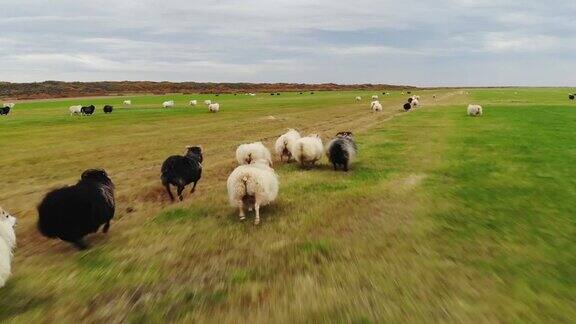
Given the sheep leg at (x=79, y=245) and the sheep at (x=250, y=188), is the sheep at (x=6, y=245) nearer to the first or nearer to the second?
the sheep leg at (x=79, y=245)

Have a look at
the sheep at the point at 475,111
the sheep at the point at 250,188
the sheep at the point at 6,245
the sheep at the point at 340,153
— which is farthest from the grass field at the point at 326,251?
the sheep at the point at 475,111

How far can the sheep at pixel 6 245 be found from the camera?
635 centimetres

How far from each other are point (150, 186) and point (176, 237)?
5082 mm

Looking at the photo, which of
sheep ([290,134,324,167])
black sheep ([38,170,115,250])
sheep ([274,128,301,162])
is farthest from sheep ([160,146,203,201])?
sheep ([274,128,301,162])

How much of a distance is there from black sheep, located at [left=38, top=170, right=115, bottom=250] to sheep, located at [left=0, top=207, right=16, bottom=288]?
2.24 ft

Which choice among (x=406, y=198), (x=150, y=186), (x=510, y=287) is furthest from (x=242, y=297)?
(x=150, y=186)

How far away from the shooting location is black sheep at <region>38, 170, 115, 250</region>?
7789 mm

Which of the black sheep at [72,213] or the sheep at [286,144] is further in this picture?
the sheep at [286,144]

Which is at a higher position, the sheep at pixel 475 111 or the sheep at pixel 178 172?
the sheep at pixel 178 172

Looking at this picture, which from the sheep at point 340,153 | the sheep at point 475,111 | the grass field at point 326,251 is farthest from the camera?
the sheep at point 475,111

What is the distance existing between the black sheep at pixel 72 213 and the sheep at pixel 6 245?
0.68m

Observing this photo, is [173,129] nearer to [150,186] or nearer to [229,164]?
[229,164]

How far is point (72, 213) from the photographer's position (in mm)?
7871

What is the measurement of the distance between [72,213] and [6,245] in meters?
1.25
